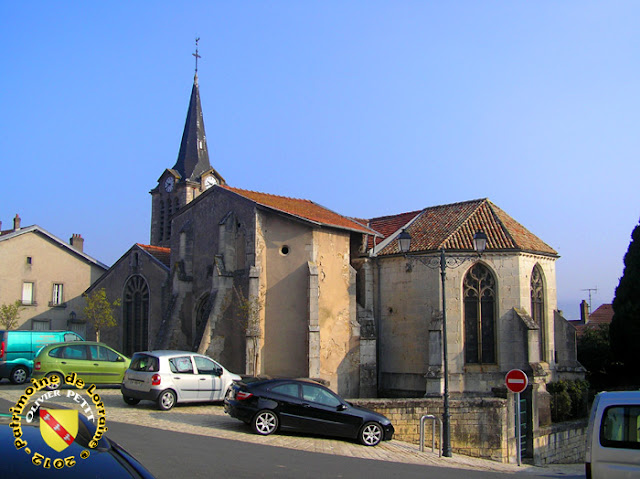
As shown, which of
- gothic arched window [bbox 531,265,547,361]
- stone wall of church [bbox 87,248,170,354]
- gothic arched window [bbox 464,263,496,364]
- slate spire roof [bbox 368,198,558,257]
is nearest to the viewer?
gothic arched window [bbox 464,263,496,364]

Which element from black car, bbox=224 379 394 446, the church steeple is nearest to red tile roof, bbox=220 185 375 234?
black car, bbox=224 379 394 446

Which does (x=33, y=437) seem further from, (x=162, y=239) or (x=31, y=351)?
(x=162, y=239)

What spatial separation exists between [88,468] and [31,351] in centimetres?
1982

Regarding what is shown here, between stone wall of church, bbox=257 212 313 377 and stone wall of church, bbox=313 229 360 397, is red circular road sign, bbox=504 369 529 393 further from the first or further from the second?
stone wall of church, bbox=313 229 360 397

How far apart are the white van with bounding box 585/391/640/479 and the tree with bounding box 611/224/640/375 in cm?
2309

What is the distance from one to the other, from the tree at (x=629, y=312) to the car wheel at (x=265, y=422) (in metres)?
21.5

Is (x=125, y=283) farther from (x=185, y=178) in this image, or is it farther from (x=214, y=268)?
(x=185, y=178)

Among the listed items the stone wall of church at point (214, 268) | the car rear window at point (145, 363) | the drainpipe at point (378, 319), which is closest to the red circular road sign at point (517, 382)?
the car rear window at point (145, 363)

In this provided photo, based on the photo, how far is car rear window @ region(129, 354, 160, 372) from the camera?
1544 centimetres

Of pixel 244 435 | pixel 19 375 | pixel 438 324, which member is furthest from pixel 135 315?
pixel 244 435

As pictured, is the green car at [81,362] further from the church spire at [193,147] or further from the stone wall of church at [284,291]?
the church spire at [193,147]

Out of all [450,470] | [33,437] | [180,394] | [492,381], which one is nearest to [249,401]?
[180,394]

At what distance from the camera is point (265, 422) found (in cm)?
1316

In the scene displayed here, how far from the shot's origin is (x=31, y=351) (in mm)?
21125
